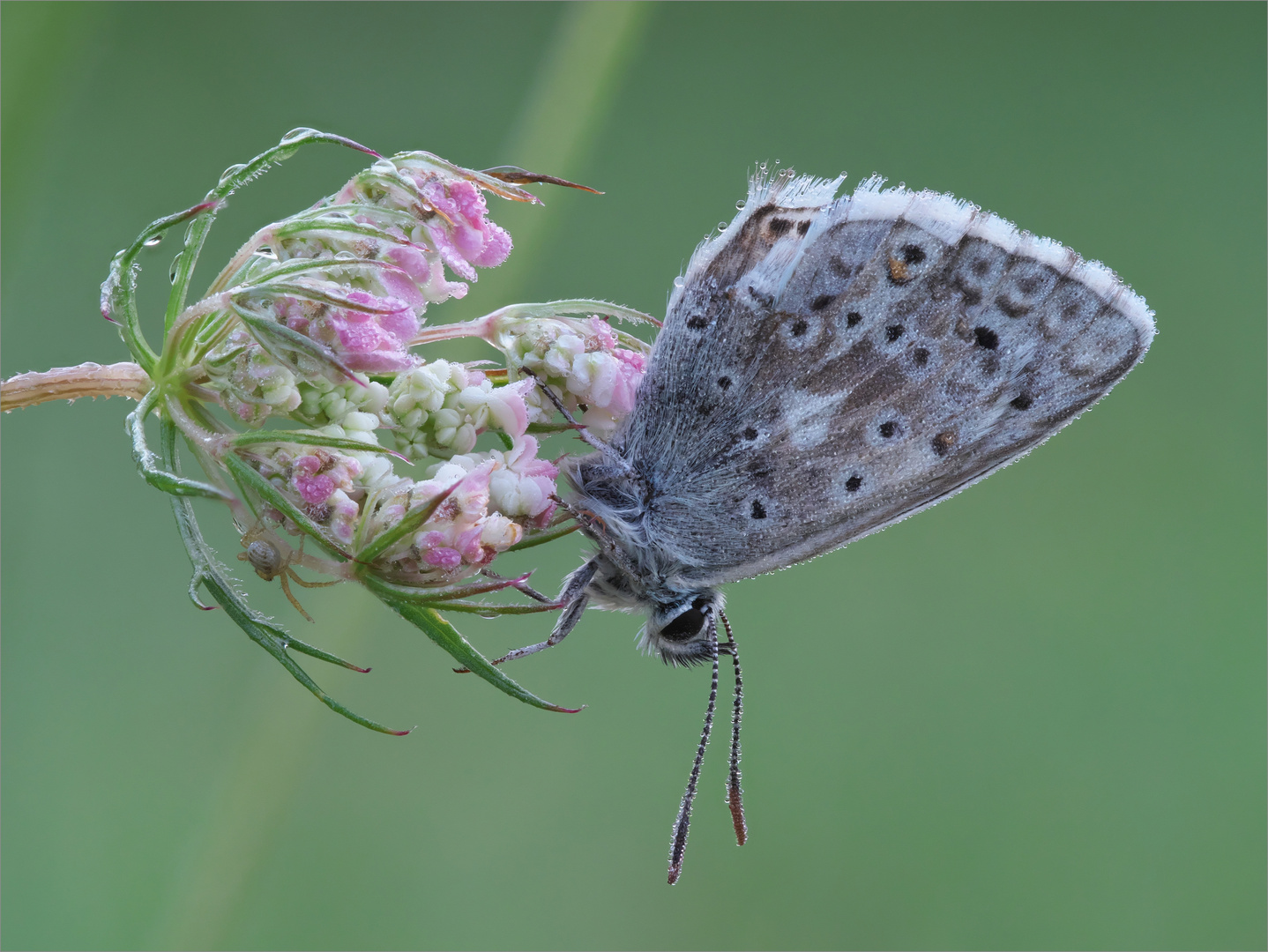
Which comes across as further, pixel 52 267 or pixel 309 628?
pixel 52 267

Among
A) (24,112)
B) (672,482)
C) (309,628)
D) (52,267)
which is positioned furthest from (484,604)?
(52,267)

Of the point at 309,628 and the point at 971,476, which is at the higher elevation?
the point at 971,476

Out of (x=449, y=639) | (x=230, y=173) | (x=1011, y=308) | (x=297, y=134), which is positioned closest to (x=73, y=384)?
(x=230, y=173)

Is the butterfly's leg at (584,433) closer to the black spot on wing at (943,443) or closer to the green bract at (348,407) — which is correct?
the green bract at (348,407)

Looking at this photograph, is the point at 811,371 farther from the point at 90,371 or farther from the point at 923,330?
the point at 90,371

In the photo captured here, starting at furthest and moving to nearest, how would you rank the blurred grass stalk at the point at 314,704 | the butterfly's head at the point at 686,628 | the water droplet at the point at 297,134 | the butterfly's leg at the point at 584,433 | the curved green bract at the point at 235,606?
the blurred grass stalk at the point at 314,704, the butterfly's head at the point at 686,628, the butterfly's leg at the point at 584,433, the water droplet at the point at 297,134, the curved green bract at the point at 235,606

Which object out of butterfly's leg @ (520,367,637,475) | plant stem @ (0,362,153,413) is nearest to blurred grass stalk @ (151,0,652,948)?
butterfly's leg @ (520,367,637,475)

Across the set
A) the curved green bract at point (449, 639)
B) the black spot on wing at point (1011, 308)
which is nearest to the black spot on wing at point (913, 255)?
the black spot on wing at point (1011, 308)
